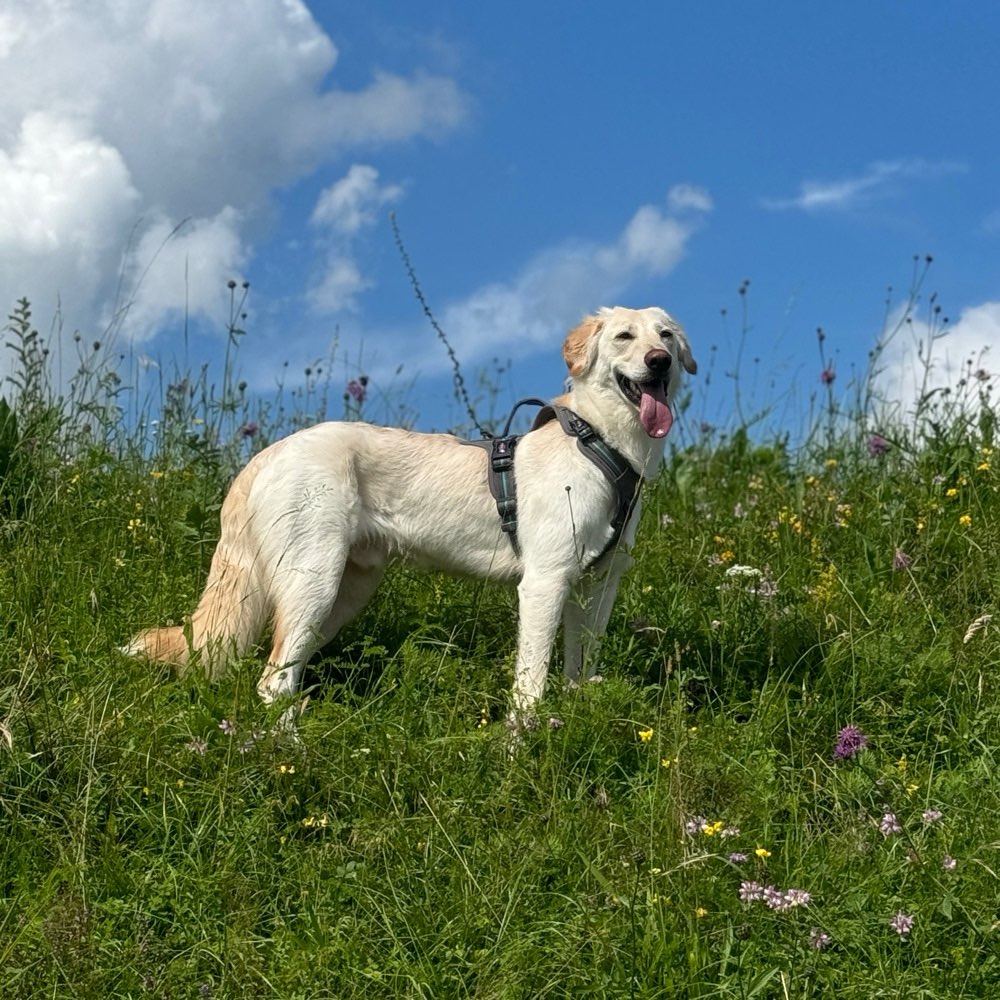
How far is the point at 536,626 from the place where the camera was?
499 centimetres

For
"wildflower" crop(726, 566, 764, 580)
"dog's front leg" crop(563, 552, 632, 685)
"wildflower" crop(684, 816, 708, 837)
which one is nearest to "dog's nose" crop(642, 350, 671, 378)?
"dog's front leg" crop(563, 552, 632, 685)

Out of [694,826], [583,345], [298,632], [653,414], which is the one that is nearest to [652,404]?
[653,414]

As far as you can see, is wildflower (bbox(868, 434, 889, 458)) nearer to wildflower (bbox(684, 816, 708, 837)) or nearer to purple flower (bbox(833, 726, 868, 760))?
purple flower (bbox(833, 726, 868, 760))

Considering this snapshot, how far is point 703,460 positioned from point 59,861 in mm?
5695

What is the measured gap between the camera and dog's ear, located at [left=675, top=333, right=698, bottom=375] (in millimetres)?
5474

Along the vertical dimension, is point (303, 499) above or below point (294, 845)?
above

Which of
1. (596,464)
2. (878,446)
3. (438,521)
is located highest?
(878,446)

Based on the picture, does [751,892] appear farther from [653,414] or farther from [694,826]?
[653,414]

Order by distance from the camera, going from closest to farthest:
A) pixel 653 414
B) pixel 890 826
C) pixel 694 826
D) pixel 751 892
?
pixel 751 892, pixel 694 826, pixel 890 826, pixel 653 414

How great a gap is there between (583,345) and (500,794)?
7.09ft

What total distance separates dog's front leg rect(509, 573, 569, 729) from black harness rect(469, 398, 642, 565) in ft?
0.92

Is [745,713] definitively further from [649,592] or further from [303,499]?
[303,499]

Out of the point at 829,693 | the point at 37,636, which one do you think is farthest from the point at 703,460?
the point at 37,636

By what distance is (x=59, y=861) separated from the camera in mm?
3809
